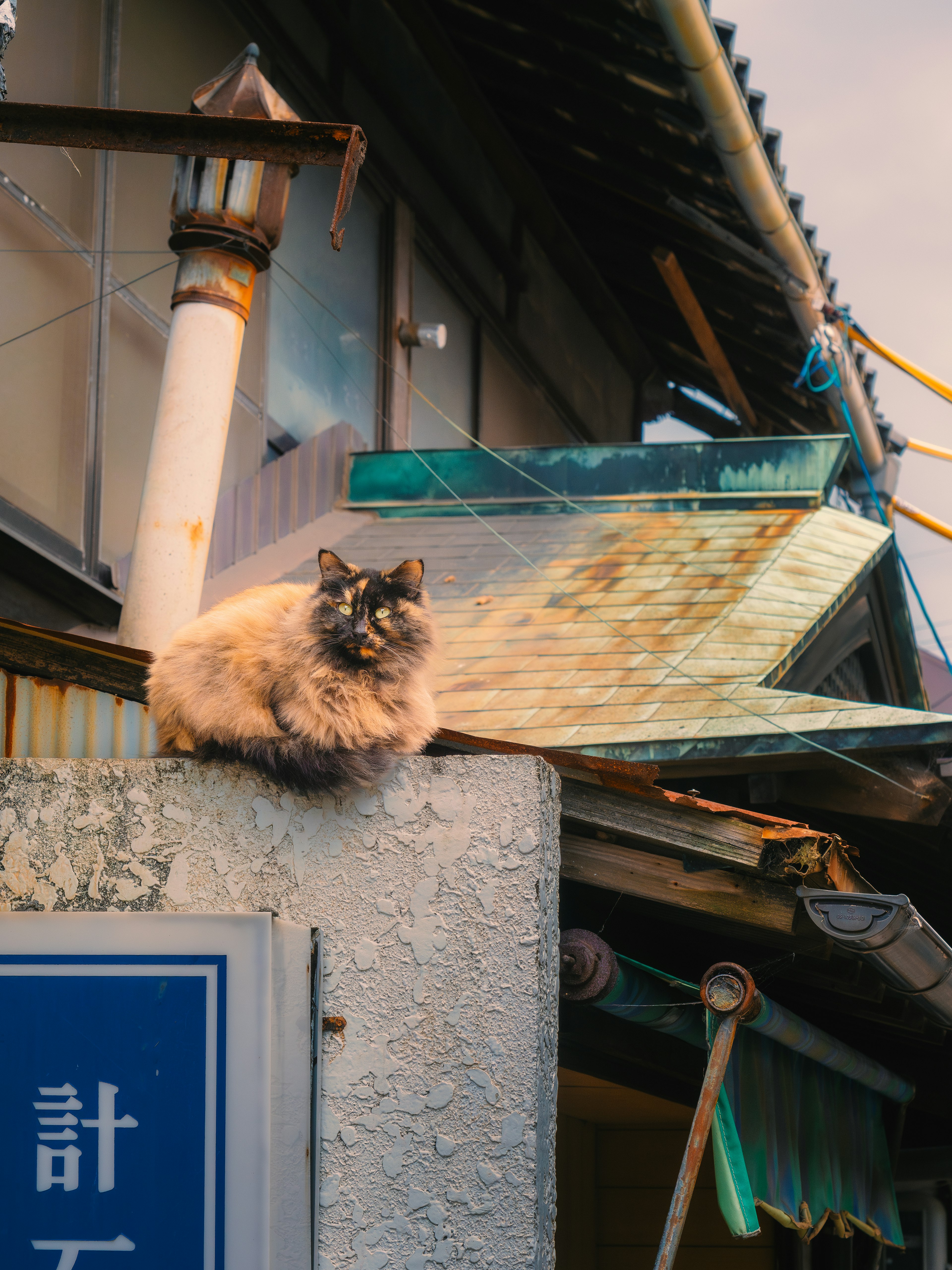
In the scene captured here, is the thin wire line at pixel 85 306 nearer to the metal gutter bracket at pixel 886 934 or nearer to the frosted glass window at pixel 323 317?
the frosted glass window at pixel 323 317

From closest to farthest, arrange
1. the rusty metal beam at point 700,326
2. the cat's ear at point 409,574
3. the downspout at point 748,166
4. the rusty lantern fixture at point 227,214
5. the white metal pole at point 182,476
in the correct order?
the cat's ear at point 409,574 < the white metal pole at point 182,476 < the rusty lantern fixture at point 227,214 < the downspout at point 748,166 < the rusty metal beam at point 700,326

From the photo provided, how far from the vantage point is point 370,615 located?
12.1 feet

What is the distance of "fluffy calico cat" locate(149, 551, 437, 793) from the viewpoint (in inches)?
134

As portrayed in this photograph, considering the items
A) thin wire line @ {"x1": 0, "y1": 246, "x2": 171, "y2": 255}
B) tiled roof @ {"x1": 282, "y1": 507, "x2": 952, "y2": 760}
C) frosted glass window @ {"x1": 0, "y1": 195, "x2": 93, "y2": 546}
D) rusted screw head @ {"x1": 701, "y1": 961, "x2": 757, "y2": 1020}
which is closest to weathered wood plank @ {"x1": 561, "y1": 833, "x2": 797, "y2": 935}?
rusted screw head @ {"x1": 701, "y1": 961, "x2": 757, "y2": 1020}

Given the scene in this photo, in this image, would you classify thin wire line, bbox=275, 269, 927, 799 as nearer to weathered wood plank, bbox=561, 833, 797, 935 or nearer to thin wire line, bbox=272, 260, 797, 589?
thin wire line, bbox=272, 260, 797, 589

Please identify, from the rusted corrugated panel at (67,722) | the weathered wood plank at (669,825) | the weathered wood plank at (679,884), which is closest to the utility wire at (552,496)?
the weathered wood plank at (679,884)

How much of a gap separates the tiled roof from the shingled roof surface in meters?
3.41

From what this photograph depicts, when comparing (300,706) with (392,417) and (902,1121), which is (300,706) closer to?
(902,1121)

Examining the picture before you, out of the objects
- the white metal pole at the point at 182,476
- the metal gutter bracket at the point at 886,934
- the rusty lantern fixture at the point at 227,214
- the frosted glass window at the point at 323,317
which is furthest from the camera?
A: the frosted glass window at the point at 323,317

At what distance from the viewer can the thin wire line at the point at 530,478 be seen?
24.2 feet

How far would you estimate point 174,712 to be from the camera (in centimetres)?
354

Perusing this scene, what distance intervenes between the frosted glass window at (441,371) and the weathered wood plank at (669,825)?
7.85m

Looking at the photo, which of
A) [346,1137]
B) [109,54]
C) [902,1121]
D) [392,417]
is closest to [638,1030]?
[902,1121]

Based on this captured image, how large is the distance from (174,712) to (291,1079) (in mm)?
1045
